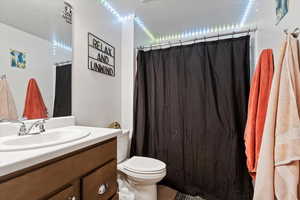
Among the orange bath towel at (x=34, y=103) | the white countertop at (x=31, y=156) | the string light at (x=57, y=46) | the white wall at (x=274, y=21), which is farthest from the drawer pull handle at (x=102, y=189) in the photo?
the white wall at (x=274, y=21)

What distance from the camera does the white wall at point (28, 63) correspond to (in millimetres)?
866

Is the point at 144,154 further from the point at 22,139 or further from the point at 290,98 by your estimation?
the point at 290,98

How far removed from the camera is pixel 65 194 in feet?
2.10

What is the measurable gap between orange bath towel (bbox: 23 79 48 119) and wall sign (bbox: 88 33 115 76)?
0.55m

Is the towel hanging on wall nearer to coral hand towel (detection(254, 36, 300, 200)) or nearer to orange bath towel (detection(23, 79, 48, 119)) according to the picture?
coral hand towel (detection(254, 36, 300, 200))

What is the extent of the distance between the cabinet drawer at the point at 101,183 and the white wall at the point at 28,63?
0.63 metres

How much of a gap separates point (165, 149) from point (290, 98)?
58.0 inches

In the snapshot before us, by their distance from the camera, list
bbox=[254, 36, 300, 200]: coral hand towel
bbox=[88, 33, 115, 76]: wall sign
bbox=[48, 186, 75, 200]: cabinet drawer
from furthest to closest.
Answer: bbox=[88, 33, 115, 76]: wall sign < bbox=[254, 36, 300, 200]: coral hand towel < bbox=[48, 186, 75, 200]: cabinet drawer

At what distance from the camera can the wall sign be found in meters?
1.49

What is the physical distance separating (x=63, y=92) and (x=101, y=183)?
0.80 metres

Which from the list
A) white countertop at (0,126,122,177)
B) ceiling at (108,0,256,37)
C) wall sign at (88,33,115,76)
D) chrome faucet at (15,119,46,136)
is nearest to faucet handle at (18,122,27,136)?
chrome faucet at (15,119,46,136)

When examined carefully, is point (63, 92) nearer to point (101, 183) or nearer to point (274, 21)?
point (101, 183)

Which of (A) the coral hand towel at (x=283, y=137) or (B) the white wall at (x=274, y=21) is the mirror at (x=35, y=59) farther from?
(B) the white wall at (x=274, y=21)

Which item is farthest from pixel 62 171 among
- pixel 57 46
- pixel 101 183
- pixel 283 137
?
pixel 283 137
